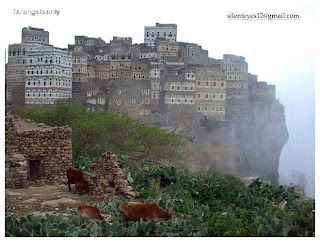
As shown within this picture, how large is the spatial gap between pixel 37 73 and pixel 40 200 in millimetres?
13244

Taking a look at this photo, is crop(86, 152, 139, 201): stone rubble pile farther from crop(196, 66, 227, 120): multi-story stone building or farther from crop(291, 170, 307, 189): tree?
crop(196, 66, 227, 120): multi-story stone building

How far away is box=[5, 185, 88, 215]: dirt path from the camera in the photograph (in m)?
6.27

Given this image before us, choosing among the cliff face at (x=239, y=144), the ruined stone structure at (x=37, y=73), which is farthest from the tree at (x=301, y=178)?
the ruined stone structure at (x=37, y=73)

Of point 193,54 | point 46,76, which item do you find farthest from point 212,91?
point 46,76

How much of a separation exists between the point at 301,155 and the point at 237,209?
1.20 metres

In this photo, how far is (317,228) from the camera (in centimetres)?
560

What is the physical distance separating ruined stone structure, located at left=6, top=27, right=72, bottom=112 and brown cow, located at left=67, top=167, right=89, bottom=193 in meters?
8.54

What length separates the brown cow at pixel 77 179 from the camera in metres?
7.30

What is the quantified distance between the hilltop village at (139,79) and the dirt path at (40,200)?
24.1 ft

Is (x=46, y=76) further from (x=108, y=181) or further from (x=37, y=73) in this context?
(x=108, y=181)

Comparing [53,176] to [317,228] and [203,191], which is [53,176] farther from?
[317,228]

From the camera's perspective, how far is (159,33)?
1144 inches

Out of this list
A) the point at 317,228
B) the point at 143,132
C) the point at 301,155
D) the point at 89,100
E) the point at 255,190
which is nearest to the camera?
the point at 317,228

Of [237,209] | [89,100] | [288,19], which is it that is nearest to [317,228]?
[237,209]
